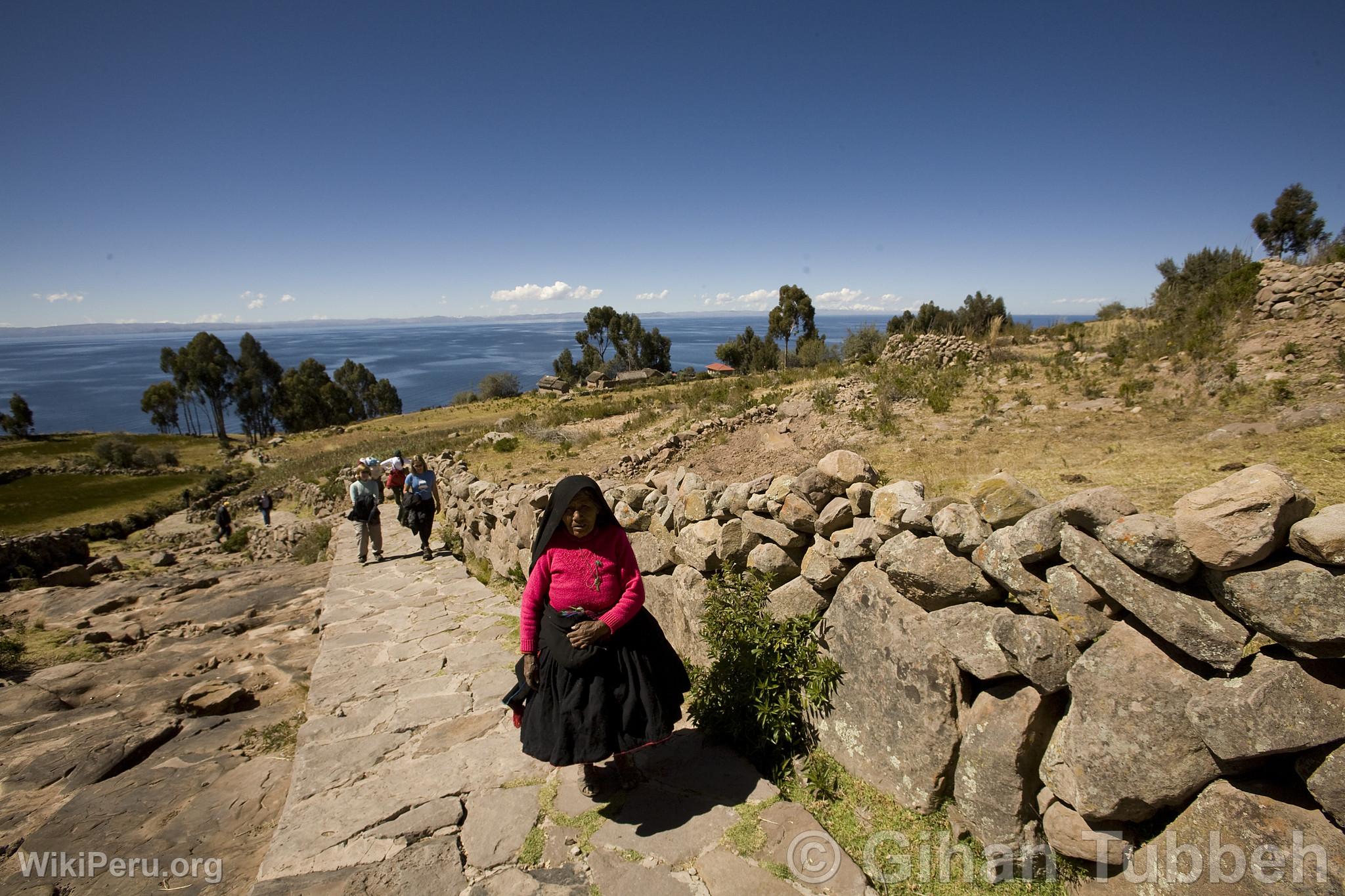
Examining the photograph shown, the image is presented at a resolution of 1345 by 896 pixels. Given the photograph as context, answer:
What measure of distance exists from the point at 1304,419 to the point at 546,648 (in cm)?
602

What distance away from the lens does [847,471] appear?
12.2 ft

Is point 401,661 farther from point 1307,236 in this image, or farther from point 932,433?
point 1307,236

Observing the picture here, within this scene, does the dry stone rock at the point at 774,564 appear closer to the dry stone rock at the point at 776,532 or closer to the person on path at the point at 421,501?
the dry stone rock at the point at 776,532

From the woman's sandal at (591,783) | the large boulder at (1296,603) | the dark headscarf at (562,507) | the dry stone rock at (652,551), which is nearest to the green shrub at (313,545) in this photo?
the dry stone rock at (652,551)

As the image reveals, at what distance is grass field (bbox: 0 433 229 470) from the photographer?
49031mm

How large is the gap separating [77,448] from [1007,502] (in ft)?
262

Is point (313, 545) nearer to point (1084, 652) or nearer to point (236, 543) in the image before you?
point (236, 543)

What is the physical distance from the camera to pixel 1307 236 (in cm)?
2781

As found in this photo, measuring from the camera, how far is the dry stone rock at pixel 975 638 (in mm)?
2693

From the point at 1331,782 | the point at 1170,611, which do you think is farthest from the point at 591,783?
the point at 1331,782

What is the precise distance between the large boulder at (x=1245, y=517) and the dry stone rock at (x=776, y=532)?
6.93 feet

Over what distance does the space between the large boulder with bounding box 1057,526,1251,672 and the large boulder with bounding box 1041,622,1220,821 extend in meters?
0.14

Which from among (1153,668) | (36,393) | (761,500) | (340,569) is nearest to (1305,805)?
(1153,668)

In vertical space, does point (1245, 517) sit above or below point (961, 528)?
above
